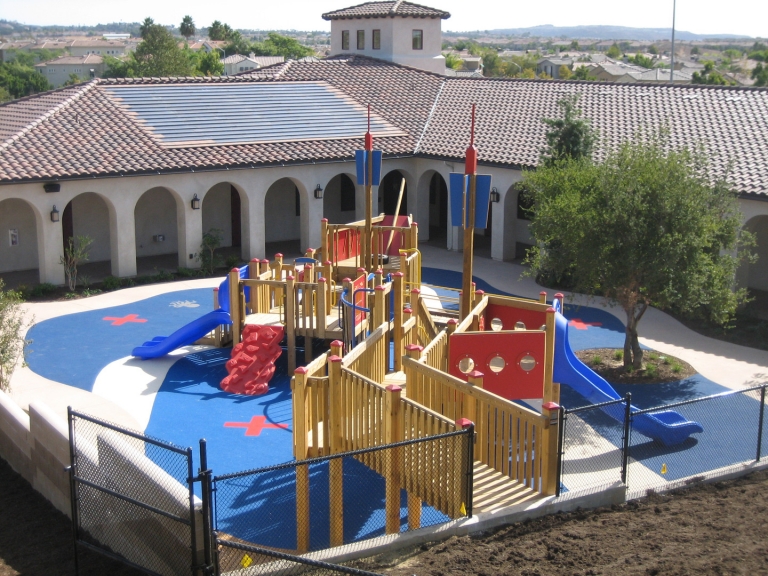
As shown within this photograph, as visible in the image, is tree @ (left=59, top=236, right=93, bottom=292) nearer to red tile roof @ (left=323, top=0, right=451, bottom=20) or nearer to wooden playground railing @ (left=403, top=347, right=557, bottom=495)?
wooden playground railing @ (left=403, top=347, right=557, bottom=495)

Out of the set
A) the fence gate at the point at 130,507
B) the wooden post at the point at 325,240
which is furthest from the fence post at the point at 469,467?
the wooden post at the point at 325,240

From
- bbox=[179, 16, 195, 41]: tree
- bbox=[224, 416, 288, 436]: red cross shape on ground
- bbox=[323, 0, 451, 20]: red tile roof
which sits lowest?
bbox=[224, 416, 288, 436]: red cross shape on ground

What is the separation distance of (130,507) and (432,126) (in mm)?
22150

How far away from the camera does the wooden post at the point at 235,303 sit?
18109 mm

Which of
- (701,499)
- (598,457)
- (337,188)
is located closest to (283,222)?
(337,188)

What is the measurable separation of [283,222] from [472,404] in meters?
20.6

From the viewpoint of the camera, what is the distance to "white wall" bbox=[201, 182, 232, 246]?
2922 centimetres

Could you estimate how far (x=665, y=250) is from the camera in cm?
1598

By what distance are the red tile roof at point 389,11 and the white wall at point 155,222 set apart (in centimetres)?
1471

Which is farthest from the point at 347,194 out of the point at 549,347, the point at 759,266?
the point at 549,347

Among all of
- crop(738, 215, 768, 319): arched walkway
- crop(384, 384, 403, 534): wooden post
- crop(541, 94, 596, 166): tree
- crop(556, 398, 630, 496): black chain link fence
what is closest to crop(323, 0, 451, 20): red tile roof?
crop(541, 94, 596, 166): tree

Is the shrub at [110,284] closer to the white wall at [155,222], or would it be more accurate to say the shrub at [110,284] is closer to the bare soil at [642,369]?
the white wall at [155,222]

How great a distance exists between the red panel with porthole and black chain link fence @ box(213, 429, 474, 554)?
200cm

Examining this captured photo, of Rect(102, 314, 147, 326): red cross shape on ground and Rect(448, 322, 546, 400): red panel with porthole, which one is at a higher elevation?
Rect(448, 322, 546, 400): red panel with porthole
